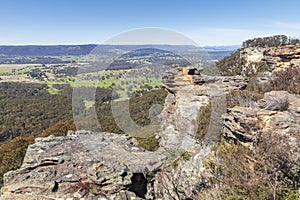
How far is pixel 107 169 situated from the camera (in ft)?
30.9

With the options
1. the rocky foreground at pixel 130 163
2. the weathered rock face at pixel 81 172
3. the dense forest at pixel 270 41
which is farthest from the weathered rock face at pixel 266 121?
the dense forest at pixel 270 41

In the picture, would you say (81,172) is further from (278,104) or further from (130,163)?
(278,104)

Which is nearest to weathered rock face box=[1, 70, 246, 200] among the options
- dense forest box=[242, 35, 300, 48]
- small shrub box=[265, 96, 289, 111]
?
small shrub box=[265, 96, 289, 111]

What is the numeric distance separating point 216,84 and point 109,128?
16.1 metres

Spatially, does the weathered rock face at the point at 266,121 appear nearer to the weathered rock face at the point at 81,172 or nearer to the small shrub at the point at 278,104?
the small shrub at the point at 278,104

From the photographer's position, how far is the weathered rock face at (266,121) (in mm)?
8148

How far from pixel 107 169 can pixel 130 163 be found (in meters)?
1.26

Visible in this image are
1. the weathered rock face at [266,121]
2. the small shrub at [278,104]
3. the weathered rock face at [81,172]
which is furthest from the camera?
the small shrub at [278,104]

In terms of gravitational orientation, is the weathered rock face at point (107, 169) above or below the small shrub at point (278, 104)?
below

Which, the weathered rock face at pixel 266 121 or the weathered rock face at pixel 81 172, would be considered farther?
the weathered rock face at pixel 81 172

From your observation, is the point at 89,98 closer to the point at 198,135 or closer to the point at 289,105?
the point at 198,135

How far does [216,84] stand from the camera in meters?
19.3

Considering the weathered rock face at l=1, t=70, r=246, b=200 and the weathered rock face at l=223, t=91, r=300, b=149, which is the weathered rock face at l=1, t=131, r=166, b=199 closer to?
the weathered rock face at l=1, t=70, r=246, b=200

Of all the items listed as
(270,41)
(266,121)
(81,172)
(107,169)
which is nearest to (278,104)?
(266,121)
